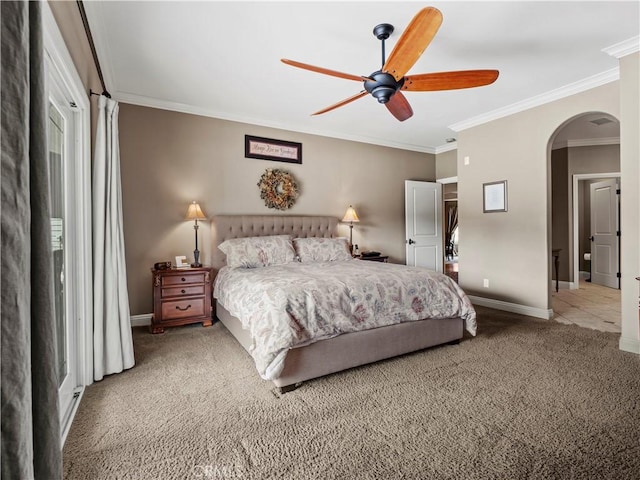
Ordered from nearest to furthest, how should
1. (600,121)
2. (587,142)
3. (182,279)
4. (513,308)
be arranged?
(182,279)
(513,308)
(600,121)
(587,142)

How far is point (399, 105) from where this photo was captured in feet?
9.32

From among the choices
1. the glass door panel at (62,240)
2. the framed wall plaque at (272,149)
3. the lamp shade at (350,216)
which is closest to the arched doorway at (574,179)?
Answer: the lamp shade at (350,216)

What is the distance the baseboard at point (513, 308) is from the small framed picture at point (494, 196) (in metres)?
1.25

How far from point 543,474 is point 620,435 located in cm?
64

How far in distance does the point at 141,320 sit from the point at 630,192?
5.08 metres

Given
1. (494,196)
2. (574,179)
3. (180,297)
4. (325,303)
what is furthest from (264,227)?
(574,179)

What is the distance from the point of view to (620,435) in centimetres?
175

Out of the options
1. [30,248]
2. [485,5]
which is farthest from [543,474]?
[485,5]

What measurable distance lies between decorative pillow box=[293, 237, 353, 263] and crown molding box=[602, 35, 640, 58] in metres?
3.27

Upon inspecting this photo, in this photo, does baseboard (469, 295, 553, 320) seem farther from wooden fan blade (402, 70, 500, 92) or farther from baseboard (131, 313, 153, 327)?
baseboard (131, 313, 153, 327)

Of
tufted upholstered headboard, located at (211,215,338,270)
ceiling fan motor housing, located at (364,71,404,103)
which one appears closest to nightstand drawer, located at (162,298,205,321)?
tufted upholstered headboard, located at (211,215,338,270)

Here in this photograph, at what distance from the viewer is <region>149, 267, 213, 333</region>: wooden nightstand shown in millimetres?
3537

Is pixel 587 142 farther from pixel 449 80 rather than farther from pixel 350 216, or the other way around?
pixel 449 80

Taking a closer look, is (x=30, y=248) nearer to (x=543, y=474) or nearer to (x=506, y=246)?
(x=543, y=474)
